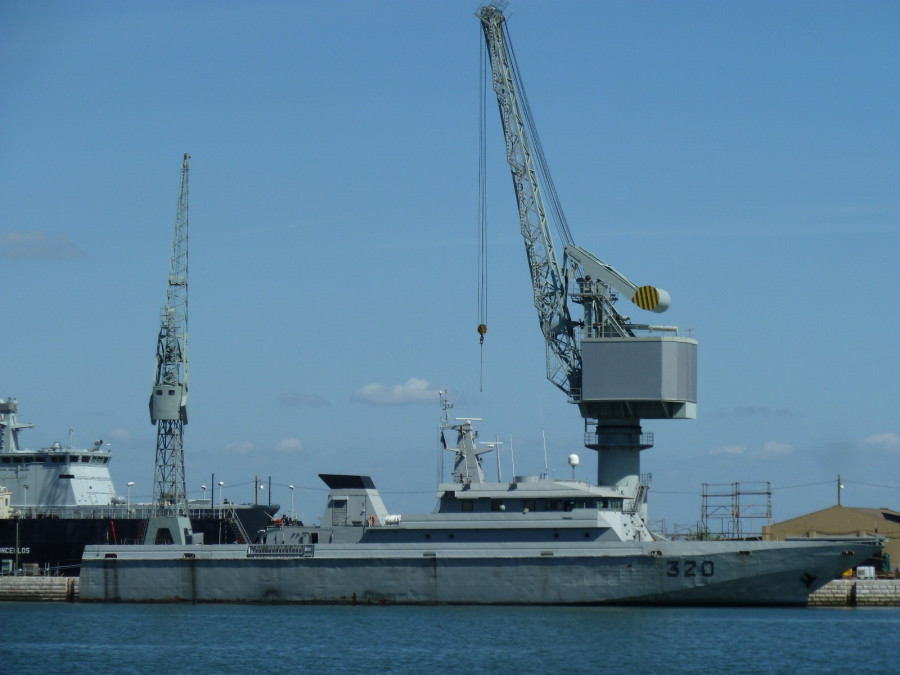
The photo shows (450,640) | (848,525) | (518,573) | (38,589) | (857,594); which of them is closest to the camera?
(450,640)

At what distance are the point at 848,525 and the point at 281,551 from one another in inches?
1475

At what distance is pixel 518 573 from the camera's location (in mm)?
52438

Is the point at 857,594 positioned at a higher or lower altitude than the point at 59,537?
lower

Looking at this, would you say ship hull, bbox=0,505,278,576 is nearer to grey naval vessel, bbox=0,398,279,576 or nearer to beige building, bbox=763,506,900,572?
grey naval vessel, bbox=0,398,279,576

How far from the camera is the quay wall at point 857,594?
58188mm

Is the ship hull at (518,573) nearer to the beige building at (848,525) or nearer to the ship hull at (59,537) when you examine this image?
the ship hull at (59,537)

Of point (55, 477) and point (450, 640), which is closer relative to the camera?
point (450, 640)

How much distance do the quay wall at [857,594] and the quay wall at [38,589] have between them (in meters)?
32.1

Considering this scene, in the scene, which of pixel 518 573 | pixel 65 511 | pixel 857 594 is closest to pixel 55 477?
pixel 65 511

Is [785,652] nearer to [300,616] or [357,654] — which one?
[357,654]

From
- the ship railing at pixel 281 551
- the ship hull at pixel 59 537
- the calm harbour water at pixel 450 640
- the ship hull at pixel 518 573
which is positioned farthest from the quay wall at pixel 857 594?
the ship hull at pixel 59 537

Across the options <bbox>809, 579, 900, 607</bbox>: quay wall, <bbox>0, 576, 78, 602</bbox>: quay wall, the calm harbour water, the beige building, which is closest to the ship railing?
the calm harbour water

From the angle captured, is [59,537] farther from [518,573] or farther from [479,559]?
[518,573]

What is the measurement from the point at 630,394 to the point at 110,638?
23.6m
